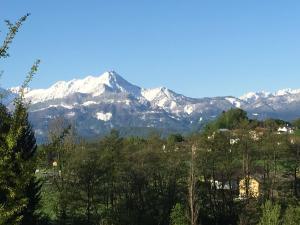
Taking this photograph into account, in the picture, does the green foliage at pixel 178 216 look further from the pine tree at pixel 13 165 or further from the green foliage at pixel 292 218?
the pine tree at pixel 13 165

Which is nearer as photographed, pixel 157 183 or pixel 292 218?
pixel 292 218

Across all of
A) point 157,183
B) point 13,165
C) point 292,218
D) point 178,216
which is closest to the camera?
point 13,165

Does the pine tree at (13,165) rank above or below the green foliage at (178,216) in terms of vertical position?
above

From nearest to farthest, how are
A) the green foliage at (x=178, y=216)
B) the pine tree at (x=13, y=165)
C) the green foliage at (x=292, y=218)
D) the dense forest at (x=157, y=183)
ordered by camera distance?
the pine tree at (x=13, y=165)
the green foliage at (x=292, y=218)
the green foliage at (x=178, y=216)
the dense forest at (x=157, y=183)

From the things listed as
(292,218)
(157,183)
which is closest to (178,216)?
(292,218)

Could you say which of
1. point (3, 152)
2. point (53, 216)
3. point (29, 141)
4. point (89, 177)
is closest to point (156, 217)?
point (89, 177)

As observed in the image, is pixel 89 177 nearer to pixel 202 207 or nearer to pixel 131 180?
pixel 131 180

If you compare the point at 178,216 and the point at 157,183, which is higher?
the point at 157,183

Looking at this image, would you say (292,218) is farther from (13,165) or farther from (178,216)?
(13,165)

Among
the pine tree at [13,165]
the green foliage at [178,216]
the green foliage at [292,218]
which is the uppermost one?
the pine tree at [13,165]

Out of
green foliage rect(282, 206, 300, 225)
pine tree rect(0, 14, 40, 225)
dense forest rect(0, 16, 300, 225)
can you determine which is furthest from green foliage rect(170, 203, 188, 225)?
pine tree rect(0, 14, 40, 225)

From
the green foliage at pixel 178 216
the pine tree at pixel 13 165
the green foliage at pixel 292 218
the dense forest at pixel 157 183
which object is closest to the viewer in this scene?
the pine tree at pixel 13 165

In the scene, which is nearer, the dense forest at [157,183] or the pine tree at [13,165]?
the pine tree at [13,165]

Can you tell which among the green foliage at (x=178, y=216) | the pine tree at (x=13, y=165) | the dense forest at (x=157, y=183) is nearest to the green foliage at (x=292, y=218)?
the dense forest at (x=157, y=183)
